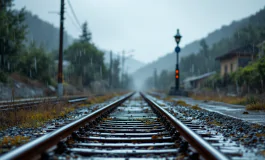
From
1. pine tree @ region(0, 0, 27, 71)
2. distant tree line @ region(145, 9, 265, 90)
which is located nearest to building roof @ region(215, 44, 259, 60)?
distant tree line @ region(145, 9, 265, 90)

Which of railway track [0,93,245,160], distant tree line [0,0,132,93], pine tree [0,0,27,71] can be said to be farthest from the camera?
distant tree line [0,0,132,93]

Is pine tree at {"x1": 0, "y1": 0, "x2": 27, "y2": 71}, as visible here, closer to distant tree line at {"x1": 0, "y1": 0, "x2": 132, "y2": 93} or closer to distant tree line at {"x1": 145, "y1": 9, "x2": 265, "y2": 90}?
distant tree line at {"x1": 0, "y1": 0, "x2": 132, "y2": 93}

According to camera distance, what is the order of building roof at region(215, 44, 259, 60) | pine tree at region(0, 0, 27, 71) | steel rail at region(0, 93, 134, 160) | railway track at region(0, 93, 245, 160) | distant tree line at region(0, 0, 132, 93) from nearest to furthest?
steel rail at region(0, 93, 134, 160), railway track at region(0, 93, 245, 160), pine tree at region(0, 0, 27, 71), distant tree line at region(0, 0, 132, 93), building roof at region(215, 44, 259, 60)

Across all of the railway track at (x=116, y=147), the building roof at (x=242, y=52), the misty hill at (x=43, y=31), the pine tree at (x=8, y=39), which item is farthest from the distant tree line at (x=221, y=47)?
the misty hill at (x=43, y=31)

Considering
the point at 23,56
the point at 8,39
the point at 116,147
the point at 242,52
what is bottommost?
the point at 116,147

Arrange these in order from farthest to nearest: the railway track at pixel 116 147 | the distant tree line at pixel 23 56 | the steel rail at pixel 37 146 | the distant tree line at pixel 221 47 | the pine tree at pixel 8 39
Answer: the distant tree line at pixel 221 47, the distant tree line at pixel 23 56, the pine tree at pixel 8 39, the railway track at pixel 116 147, the steel rail at pixel 37 146

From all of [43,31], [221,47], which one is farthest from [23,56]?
[43,31]

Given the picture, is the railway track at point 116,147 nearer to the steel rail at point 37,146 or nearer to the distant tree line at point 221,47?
the steel rail at point 37,146

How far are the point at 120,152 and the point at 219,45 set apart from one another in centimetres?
9768

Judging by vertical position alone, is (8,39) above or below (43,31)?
below

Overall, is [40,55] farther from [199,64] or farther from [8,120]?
[199,64]

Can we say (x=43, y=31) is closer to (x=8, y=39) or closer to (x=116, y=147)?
(x=8, y=39)

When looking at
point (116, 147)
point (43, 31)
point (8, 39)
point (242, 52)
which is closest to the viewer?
point (116, 147)

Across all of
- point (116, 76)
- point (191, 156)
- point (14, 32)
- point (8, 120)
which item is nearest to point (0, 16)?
point (14, 32)
